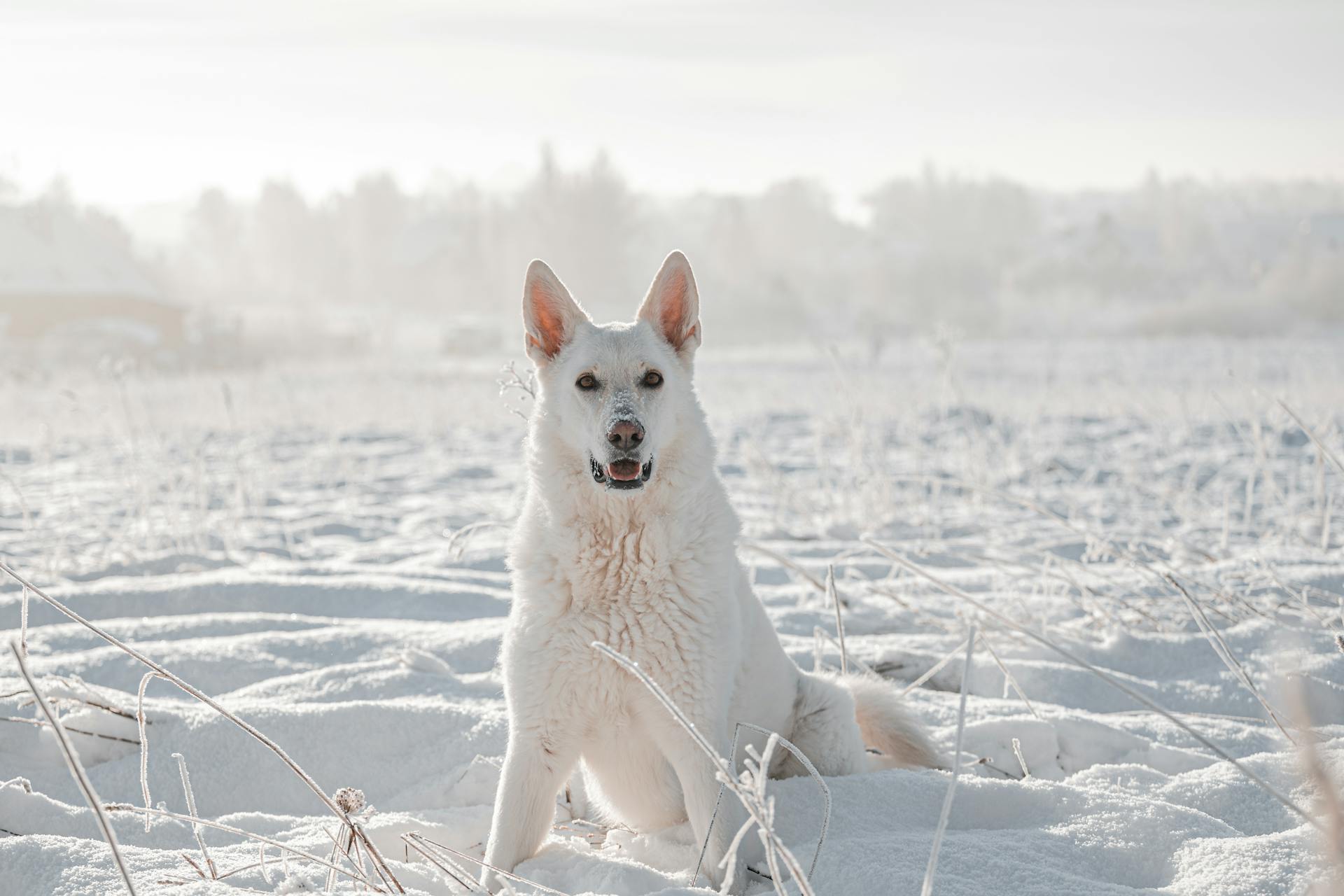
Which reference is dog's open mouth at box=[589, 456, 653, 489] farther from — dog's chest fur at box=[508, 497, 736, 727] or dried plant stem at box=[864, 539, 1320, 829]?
dried plant stem at box=[864, 539, 1320, 829]

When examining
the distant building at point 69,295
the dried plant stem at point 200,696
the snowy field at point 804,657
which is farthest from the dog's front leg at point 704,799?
the distant building at point 69,295

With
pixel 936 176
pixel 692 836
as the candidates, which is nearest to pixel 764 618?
pixel 692 836

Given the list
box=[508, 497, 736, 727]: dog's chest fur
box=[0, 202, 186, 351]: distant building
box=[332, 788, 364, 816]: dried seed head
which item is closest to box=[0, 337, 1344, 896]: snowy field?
box=[332, 788, 364, 816]: dried seed head

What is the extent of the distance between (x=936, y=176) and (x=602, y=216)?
118 feet

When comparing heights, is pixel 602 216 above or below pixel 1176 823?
above

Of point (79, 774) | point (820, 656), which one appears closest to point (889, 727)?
point (820, 656)

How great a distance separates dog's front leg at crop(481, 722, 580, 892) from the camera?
8.43ft

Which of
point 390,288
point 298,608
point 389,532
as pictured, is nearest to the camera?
point 298,608

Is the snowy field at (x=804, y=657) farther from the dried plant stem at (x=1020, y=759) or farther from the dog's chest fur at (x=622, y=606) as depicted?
the dog's chest fur at (x=622, y=606)

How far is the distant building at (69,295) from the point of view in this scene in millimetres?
28797

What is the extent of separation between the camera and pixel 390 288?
208 ft

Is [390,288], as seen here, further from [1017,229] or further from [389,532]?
[389,532]

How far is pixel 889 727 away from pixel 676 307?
1636 mm

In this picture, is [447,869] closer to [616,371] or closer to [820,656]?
[616,371]
